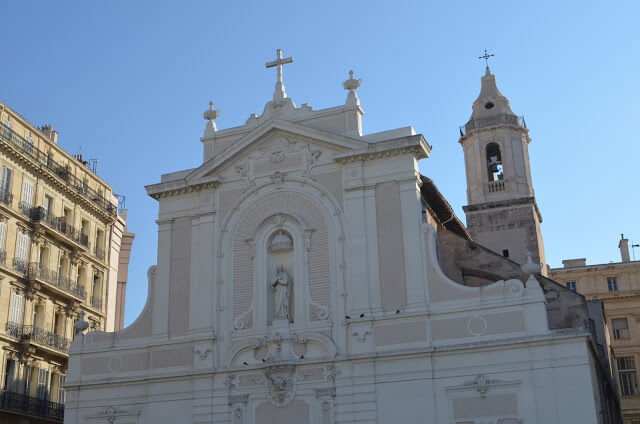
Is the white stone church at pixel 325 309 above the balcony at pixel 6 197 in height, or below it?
below

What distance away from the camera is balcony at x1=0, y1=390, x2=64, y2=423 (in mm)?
28780

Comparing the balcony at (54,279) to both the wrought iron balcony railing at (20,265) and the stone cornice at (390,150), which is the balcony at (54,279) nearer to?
the wrought iron balcony railing at (20,265)

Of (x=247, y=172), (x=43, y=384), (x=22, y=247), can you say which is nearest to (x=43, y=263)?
A: (x=22, y=247)

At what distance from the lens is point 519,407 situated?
20.4 meters

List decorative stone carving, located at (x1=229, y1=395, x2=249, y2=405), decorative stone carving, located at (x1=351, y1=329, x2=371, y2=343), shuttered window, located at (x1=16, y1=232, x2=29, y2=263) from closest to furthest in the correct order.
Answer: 1. decorative stone carving, located at (x1=351, y1=329, x2=371, y2=343)
2. decorative stone carving, located at (x1=229, y1=395, x2=249, y2=405)
3. shuttered window, located at (x1=16, y1=232, x2=29, y2=263)

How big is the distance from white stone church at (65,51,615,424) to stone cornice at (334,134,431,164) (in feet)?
0.17

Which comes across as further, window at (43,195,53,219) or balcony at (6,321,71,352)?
window at (43,195,53,219)

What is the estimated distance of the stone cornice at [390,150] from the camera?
23797 millimetres

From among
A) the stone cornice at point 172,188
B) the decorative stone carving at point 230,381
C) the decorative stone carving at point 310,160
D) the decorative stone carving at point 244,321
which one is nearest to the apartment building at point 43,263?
the stone cornice at point 172,188

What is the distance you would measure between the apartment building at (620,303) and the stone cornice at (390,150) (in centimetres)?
2956

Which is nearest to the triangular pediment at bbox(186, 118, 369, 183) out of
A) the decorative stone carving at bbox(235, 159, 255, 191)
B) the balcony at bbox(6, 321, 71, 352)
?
the decorative stone carving at bbox(235, 159, 255, 191)

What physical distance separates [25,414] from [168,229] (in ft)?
30.9

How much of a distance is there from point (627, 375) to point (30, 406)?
3432 centimetres

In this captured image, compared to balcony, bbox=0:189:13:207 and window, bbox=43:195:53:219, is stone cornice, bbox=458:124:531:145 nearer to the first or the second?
window, bbox=43:195:53:219
